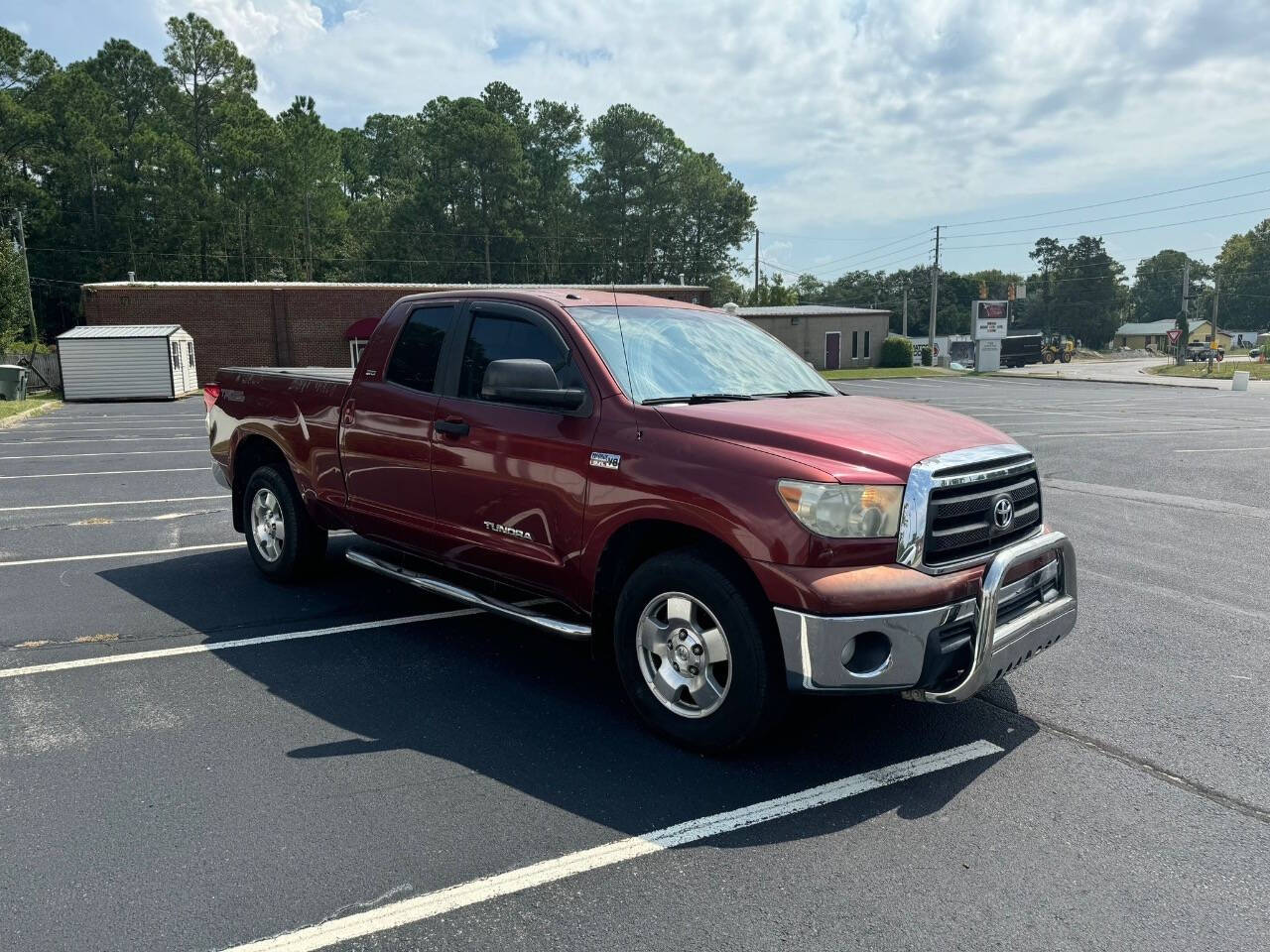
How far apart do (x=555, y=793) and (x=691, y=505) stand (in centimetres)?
125

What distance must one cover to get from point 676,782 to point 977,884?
1.16m

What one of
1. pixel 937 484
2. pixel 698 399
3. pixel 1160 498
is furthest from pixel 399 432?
pixel 1160 498

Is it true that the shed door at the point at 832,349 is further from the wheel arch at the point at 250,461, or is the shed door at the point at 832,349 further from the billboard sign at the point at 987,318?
the wheel arch at the point at 250,461

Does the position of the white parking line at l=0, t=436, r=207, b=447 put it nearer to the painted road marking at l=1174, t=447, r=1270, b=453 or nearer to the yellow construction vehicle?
the painted road marking at l=1174, t=447, r=1270, b=453

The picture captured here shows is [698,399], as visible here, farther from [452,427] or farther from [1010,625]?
[1010,625]

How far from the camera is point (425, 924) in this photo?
270 centimetres

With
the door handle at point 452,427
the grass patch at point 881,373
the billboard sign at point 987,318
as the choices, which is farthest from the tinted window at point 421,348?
the billboard sign at point 987,318

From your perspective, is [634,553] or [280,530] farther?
[280,530]

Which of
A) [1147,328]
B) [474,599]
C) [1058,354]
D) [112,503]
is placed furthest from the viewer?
[1147,328]

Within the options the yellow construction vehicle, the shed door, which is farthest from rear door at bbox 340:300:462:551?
the yellow construction vehicle

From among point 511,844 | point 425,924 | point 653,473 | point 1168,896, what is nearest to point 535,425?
point 653,473

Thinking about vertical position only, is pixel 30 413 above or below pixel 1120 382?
above

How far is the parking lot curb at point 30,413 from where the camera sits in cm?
2144

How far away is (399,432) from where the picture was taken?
5164 mm
